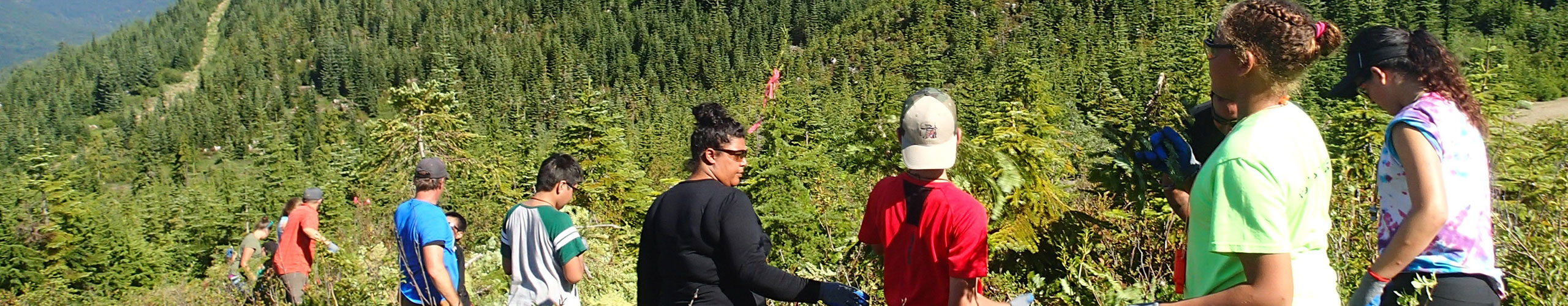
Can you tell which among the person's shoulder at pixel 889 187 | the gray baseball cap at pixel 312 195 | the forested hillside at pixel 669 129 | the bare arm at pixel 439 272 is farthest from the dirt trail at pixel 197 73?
the person's shoulder at pixel 889 187

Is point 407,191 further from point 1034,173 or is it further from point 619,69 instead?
point 619,69

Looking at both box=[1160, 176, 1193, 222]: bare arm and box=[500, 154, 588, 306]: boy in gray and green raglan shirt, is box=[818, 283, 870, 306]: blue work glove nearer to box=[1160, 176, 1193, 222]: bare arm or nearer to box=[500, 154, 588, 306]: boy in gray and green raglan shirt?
box=[1160, 176, 1193, 222]: bare arm

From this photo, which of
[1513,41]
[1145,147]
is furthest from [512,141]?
[1513,41]

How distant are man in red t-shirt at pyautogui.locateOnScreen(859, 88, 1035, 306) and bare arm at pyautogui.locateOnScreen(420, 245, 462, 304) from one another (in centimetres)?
241

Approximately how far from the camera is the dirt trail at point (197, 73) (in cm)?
14490

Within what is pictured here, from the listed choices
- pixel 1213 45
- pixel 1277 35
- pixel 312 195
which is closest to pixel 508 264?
pixel 1213 45

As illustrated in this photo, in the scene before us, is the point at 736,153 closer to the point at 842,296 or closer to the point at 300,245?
the point at 842,296

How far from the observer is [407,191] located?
14.1 m

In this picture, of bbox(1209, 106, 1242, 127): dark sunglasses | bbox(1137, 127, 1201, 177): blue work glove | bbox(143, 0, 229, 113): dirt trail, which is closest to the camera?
bbox(1209, 106, 1242, 127): dark sunglasses

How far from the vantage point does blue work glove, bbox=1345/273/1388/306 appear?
7.57 ft

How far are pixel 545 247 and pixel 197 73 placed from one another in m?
182

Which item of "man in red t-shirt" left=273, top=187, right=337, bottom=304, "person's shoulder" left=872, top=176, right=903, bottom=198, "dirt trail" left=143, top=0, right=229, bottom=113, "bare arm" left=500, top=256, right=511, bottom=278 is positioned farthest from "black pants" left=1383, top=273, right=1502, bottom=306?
→ "dirt trail" left=143, top=0, right=229, bottom=113

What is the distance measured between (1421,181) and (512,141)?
86.2ft

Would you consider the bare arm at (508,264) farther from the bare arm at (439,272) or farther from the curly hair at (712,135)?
the curly hair at (712,135)
